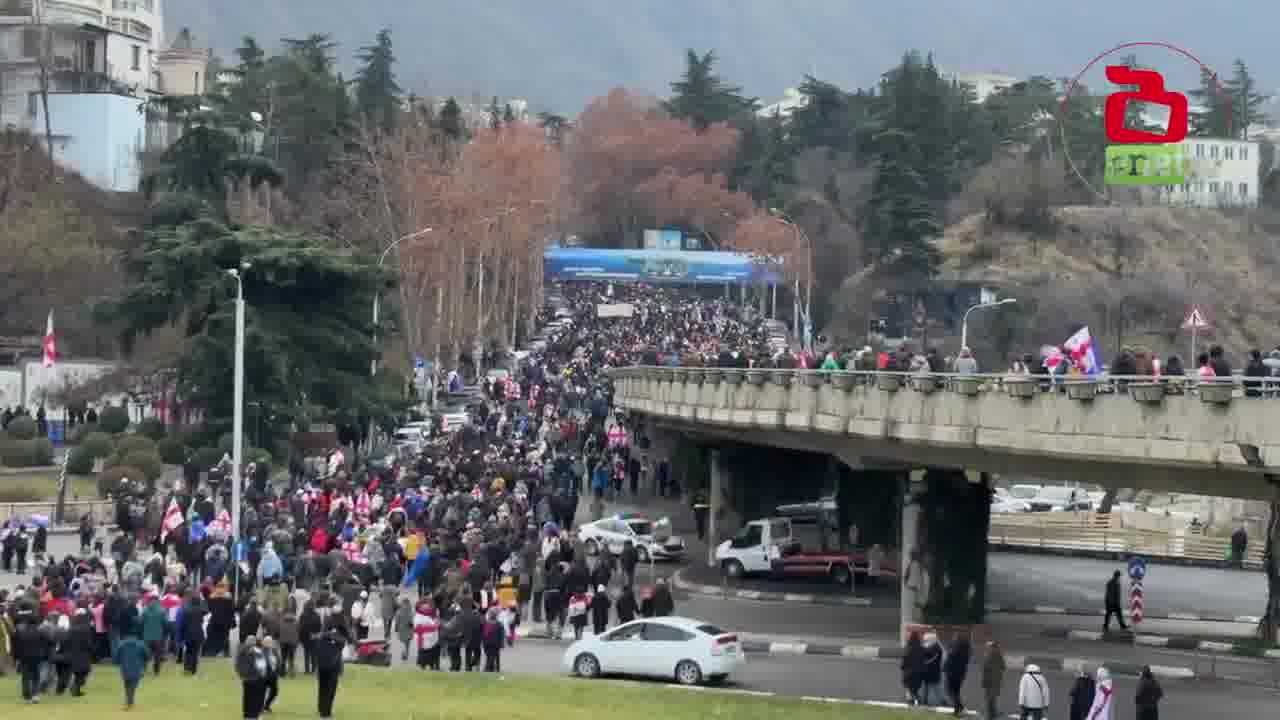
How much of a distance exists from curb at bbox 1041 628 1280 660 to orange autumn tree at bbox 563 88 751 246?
138m

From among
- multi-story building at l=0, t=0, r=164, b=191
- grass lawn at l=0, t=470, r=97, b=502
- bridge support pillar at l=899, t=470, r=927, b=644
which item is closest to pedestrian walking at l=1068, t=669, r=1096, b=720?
bridge support pillar at l=899, t=470, r=927, b=644

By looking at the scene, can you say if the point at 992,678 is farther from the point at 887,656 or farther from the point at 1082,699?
the point at 887,656

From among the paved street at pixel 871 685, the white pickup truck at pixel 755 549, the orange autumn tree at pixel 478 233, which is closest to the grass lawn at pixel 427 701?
the paved street at pixel 871 685

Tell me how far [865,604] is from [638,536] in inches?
297

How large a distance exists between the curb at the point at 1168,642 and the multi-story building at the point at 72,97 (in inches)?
3256

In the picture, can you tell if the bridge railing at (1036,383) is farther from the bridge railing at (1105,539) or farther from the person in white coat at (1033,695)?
the bridge railing at (1105,539)

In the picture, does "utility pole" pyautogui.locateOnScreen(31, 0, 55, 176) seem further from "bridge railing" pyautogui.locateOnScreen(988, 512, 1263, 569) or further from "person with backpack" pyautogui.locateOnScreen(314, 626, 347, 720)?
"person with backpack" pyautogui.locateOnScreen(314, 626, 347, 720)

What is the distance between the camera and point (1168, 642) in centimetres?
3997

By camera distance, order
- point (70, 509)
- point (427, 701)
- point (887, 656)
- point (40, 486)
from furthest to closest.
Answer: point (40, 486), point (70, 509), point (887, 656), point (427, 701)

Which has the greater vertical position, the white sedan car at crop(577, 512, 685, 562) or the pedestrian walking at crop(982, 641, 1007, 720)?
the white sedan car at crop(577, 512, 685, 562)

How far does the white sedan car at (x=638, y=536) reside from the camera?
50.4 meters

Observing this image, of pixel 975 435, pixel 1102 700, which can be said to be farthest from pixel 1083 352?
pixel 1102 700

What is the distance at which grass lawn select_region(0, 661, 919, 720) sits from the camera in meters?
26.9

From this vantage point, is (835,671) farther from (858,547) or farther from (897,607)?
(858,547)
